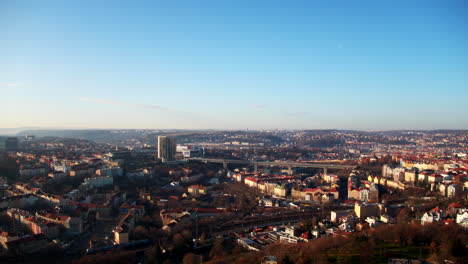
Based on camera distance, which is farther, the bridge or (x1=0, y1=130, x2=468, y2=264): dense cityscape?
the bridge

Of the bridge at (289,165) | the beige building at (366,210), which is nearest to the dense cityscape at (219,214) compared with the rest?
the beige building at (366,210)

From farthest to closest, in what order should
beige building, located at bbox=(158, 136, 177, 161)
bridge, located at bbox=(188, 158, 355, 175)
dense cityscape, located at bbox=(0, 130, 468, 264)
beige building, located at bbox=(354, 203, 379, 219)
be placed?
beige building, located at bbox=(158, 136, 177, 161) < bridge, located at bbox=(188, 158, 355, 175) < beige building, located at bbox=(354, 203, 379, 219) < dense cityscape, located at bbox=(0, 130, 468, 264)

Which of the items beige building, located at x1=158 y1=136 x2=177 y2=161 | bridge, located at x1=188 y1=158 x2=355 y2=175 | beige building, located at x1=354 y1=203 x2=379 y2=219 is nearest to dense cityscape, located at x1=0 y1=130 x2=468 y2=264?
beige building, located at x1=354 y1=203 x2=379 y2=219

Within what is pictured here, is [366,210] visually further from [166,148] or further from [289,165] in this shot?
[166,148]

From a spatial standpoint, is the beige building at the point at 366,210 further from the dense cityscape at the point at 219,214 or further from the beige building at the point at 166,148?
the beige building at the point at 166,148

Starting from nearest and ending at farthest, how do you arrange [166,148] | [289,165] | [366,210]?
[366,210], [289,165], [166,148]

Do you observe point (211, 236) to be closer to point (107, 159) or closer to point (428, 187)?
point (428, 187)

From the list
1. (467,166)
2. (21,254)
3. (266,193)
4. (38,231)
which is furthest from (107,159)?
(467,166)

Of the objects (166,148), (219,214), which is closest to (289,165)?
(166,148)

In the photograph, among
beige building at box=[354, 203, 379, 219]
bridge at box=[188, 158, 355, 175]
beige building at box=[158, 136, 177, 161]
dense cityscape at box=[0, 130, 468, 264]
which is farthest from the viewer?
beige building at box=[158, 136, 177, 161]

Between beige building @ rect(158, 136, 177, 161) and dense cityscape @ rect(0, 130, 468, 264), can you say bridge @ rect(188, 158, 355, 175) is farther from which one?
beige building @ rect(158, 136, 177, 161)
